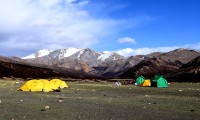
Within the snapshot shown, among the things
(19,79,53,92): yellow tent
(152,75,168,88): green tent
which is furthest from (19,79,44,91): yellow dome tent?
(152,75,168,88): green tent

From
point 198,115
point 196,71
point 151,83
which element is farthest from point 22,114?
point 196,71

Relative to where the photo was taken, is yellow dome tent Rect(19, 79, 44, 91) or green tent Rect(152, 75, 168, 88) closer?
yellow dome tent Rect(19, 79, 44, 91)

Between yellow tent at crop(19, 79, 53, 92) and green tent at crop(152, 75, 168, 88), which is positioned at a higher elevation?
green tent at crop(152, 75, 168, 88)

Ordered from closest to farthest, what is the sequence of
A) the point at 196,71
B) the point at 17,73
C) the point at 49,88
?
1. the point at 49,88
2. the point at 196,71
3. the point at 17,73

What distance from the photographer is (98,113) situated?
2386cm

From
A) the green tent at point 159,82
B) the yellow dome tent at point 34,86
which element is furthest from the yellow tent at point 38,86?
the green tent at point 159,82

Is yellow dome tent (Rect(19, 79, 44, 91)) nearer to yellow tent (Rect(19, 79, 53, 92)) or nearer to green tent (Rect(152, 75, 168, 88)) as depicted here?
yellow tent (Rect(19, 79, 53, 92))

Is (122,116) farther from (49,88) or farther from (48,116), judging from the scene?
(49,88)

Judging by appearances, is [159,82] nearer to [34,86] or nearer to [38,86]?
[38,86]

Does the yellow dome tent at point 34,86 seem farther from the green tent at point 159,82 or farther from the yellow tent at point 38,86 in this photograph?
the green tent at point 159,82

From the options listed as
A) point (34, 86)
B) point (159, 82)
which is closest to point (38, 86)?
point (34, 86)

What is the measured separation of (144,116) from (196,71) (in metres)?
142

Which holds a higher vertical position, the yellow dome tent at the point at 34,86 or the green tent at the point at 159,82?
the green tent at the point at 159,82

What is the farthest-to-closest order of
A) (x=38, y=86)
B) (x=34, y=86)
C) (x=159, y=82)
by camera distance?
(x=159, y=82), (x=34, y=86), (x=38, y=86)
